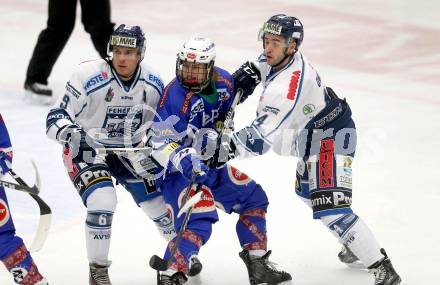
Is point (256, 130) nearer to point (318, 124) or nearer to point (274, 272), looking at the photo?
point (318, 124)

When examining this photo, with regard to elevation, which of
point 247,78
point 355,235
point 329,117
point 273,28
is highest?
point 273,28

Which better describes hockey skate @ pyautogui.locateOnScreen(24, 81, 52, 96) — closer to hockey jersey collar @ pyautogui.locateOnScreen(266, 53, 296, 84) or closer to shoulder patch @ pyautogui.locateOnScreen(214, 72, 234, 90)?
shoulder patch @ pyautogui.locateOnScreen(214, 72, 234, 90)

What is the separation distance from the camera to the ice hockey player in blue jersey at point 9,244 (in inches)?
234

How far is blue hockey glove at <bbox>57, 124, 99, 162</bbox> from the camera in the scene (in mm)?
6141

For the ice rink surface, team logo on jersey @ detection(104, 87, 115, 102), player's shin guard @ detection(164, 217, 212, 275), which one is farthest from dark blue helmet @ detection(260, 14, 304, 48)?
the ice rink surface

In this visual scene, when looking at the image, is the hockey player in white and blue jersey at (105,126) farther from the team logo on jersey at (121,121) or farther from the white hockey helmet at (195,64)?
the white hockey helmet at (195,64)

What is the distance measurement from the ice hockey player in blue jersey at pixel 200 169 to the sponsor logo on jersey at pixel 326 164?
1.29 feet

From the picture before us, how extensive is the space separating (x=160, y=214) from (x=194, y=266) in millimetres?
585

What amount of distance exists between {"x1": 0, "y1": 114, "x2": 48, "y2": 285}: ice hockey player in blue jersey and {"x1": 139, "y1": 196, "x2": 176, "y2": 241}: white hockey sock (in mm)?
825

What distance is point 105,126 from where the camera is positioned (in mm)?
6477

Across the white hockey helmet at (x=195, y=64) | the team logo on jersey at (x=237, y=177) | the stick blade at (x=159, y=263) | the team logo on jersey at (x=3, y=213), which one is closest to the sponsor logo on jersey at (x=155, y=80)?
the white hockey helmet at (x=195, y=64)

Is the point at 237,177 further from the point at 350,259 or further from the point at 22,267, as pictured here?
the point at 22,267

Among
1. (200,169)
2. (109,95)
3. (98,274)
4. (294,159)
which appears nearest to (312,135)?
(200,169)

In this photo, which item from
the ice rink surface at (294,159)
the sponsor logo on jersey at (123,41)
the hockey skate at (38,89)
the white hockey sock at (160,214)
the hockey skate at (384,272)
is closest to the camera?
the sponsor logo on jersey at (123,41)
